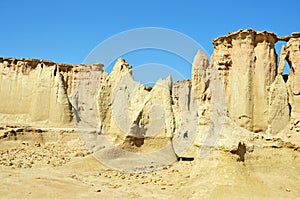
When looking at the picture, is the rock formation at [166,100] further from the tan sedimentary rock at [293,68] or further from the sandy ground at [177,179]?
the sandy ground at [177,179]

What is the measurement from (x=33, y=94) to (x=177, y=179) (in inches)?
671

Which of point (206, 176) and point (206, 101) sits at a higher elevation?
point (206, 101)

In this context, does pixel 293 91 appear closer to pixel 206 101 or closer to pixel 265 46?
pixel 265 46

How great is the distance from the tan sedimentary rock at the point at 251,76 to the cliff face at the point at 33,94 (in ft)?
33.0

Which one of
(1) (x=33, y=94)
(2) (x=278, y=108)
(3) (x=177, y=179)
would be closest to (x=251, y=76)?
(2) (x=278, y=108)

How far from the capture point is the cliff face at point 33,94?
2302 centimetres

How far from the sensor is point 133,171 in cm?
1212

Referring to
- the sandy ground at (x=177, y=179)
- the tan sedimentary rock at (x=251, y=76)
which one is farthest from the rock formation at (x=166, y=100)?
the sandy ground at (x=177, y=179)

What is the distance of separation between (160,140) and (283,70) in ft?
40.2

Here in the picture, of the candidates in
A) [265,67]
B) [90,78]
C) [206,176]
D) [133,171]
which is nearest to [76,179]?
[133,171]

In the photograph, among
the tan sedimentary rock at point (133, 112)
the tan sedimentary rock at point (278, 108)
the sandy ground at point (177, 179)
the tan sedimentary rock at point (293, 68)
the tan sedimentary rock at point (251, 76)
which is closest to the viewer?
the sandy ground at point (177, 179)

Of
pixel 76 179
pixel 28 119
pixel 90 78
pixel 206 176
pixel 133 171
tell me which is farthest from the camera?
pixel 90 78

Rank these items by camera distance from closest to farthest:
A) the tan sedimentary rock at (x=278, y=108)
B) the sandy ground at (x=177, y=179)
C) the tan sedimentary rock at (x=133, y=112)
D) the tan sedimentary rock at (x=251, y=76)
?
the sandy ground at (x=177, y=179), the tan sedimentary rock at (x=133, y=112), the tan sedimentary rock at (x=278, y=108), the tan sedimentary rock at (x=251, y=76)

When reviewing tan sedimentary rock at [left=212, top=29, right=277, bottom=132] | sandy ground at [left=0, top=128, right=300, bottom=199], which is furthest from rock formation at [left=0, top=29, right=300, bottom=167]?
sandy ground at [left=0, top=128, right=300, bottom=199]
